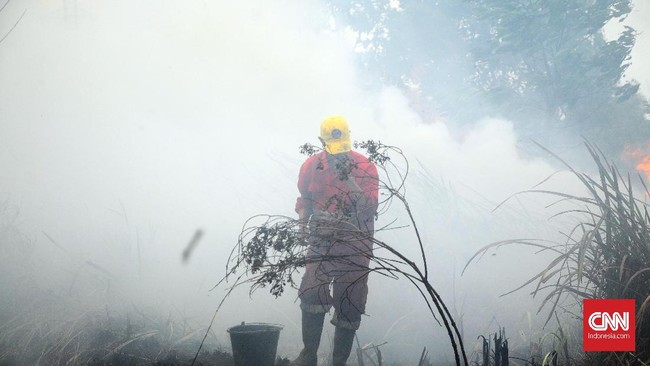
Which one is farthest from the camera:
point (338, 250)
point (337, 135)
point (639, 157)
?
point (639, 157)

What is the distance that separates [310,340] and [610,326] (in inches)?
73.1

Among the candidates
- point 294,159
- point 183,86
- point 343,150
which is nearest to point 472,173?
point 294,159

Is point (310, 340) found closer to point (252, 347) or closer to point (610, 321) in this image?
point (252, 347)

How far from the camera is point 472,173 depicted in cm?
679

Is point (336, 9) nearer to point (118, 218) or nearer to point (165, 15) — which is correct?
point (165, 15)

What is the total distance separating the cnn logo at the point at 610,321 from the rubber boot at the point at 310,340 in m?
1.70

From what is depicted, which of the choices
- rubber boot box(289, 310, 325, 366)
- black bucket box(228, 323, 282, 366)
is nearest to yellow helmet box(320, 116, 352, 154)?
rubber boot box(289, 310, 325, 366)

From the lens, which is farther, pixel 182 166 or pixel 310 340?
pixel 182 166

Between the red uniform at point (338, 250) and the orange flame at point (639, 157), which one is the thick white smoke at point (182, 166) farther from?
the orange flame at point (639, 157)

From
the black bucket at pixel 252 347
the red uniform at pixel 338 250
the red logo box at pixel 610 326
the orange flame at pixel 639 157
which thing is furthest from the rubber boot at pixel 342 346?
the orange flame at pixel 639 157

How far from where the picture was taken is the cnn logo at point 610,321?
171 cm

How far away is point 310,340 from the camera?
8.98 feet

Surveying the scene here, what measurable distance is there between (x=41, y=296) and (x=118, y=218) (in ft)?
8.50

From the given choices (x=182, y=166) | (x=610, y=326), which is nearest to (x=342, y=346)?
(x=610, y=326)
